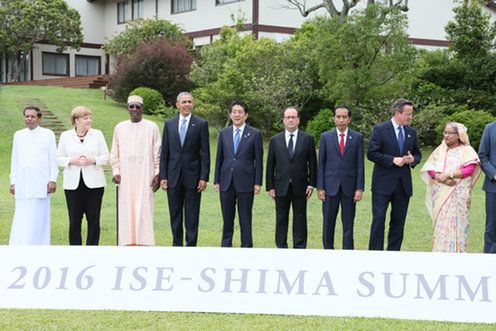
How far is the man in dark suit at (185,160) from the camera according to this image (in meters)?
7.32

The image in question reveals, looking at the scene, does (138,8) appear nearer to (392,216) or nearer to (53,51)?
(53,51)

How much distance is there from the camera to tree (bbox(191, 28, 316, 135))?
20.4 meters

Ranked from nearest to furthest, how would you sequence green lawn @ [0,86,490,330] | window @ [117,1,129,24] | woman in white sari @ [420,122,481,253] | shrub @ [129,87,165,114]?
green lawn @ [0,86,490,330] < woman in white sari @ [420,122,481,253] < shrub @ [129,87,165,114] < window @ [117,1,129,24]

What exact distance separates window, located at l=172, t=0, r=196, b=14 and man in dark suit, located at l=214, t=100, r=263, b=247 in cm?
2472

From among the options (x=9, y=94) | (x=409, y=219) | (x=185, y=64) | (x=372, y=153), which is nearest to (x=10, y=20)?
(x=9, y=94)

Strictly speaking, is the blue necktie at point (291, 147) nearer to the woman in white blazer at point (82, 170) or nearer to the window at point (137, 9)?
the woman in white blazer at point (82, 170)

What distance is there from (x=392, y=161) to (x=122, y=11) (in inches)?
1226

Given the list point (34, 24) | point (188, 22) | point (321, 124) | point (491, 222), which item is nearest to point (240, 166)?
point (491, 222)

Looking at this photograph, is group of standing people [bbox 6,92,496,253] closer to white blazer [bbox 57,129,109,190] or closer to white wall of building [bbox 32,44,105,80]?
white blazer [bbox 57,129,109,190]

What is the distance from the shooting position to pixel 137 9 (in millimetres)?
34531

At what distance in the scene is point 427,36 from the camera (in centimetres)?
3081

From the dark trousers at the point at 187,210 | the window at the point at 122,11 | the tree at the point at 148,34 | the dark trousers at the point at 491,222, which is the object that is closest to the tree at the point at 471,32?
the tree at the point at 148,34

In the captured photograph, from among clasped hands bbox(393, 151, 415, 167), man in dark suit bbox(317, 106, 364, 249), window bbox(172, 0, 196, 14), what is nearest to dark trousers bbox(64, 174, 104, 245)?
man in dark suit bbox(317, 106, 364, 249)

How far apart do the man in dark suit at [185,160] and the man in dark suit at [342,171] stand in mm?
1335
